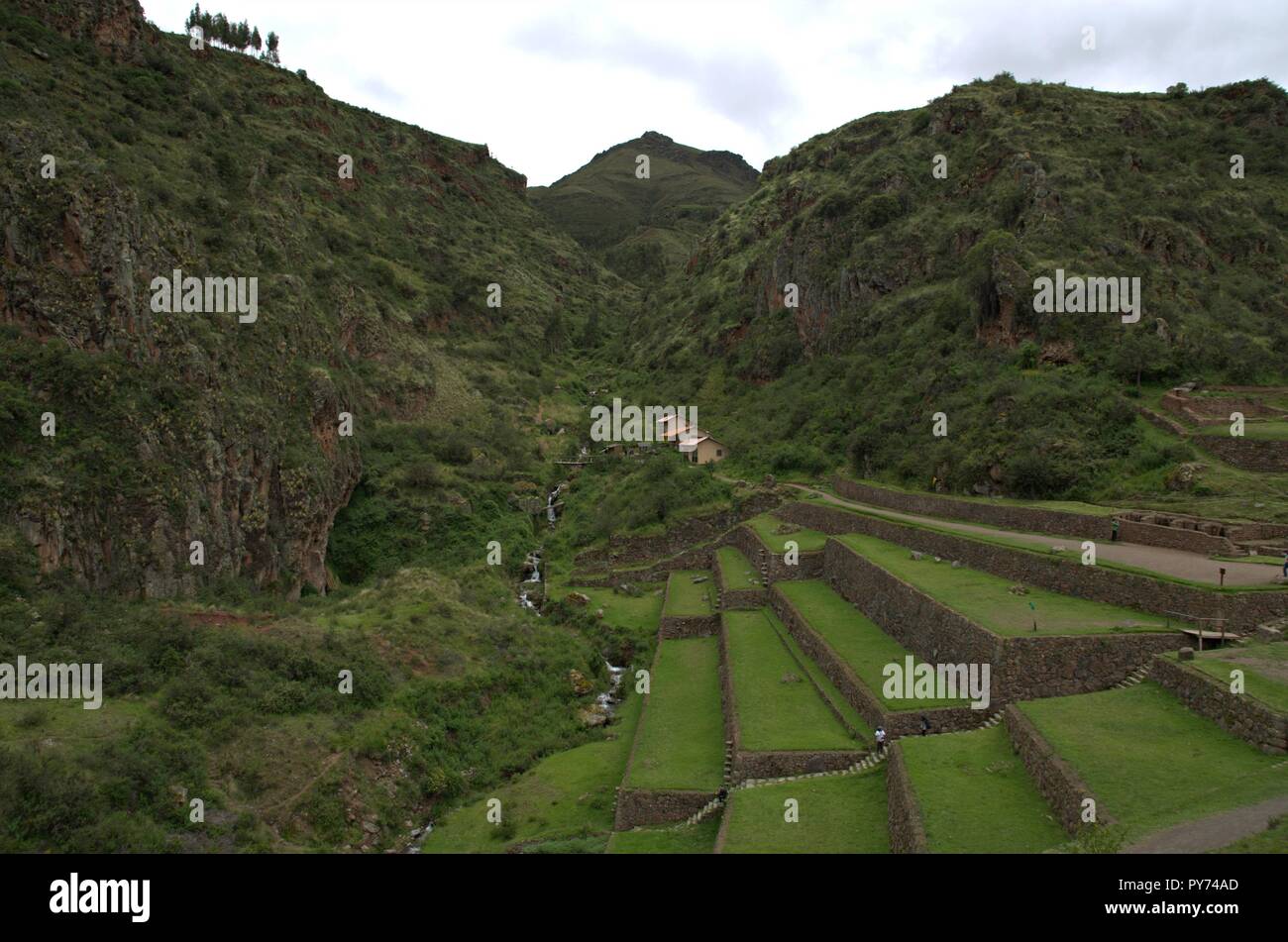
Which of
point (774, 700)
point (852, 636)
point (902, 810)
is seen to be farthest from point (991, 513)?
point (902, 810)

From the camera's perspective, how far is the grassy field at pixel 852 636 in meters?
18.6

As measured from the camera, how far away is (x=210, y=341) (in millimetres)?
31047

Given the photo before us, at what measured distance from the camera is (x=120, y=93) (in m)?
42.7

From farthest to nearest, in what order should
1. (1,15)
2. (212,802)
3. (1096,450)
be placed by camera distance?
(1,15) < (1096,450) < (212,802)

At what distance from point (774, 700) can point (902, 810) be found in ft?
25.5

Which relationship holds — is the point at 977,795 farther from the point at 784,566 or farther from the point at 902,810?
the point at 784,566

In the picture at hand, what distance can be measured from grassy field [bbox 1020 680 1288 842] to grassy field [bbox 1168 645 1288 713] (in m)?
0.77

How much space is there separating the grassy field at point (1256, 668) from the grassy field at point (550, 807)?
40.9 ft

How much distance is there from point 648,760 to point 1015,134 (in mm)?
46348
